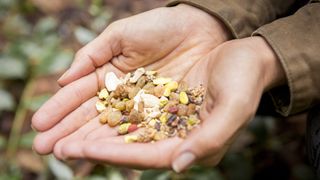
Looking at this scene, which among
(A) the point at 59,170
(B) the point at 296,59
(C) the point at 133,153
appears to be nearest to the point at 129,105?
(C) the point at 133,153

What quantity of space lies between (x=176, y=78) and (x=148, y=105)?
0.10 m

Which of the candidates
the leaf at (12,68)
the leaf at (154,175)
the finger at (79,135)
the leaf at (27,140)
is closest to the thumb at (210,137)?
the finger at (79,135)

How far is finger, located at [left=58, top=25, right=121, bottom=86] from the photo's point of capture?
109 cm

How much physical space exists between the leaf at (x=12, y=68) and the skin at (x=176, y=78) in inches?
22.0

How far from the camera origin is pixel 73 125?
102 centimetres

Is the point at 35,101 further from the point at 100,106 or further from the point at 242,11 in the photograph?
the point at 242,11

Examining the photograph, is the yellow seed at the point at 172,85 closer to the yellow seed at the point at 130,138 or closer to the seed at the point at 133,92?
the seed at the point at 133,92

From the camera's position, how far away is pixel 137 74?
1.12m

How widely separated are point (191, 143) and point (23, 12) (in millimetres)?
1288

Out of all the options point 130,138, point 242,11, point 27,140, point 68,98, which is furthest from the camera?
point 27,140

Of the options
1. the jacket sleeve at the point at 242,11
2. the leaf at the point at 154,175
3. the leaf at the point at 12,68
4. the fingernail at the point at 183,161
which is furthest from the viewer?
the leaf at the point at 12,68

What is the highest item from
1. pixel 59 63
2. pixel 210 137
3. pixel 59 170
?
pixel 210 137

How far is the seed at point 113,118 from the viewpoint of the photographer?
101 centimetres

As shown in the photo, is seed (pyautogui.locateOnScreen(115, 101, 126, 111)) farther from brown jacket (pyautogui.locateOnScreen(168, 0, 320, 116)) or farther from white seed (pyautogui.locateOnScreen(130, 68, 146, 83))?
brown jacket (pyautogui.locateOnScreen(168, 0, 320, 116))
